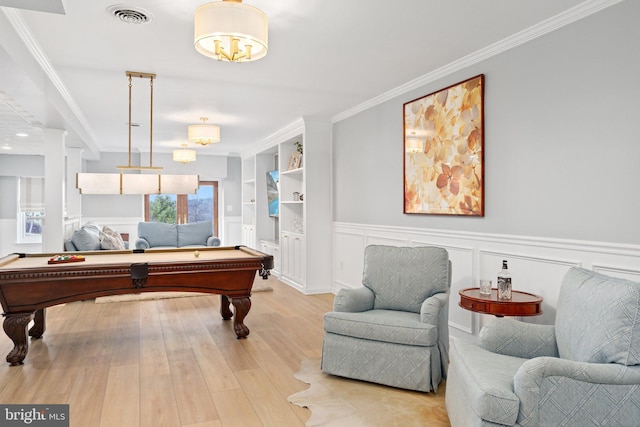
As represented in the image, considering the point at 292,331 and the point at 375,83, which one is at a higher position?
the point at 375,83

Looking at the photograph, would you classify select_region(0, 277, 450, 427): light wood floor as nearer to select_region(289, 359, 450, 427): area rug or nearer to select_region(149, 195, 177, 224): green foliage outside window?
select_region(289, 359, 450, 427): area rug

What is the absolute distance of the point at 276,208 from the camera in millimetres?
8086

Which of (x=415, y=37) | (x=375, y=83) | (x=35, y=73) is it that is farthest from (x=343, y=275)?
(x=35, y=73)

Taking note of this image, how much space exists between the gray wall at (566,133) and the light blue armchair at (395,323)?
734mm

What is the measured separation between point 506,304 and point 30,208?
378 inches

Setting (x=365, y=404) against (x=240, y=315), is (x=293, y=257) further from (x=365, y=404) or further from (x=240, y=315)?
(x=365, y=404)

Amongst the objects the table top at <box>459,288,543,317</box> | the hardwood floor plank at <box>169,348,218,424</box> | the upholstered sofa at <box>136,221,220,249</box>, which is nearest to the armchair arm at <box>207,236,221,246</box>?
the upholstered sofa at <box>136,221,220,249</box>

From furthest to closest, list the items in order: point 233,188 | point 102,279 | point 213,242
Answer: point 233,188, point 213,242, point 102,279

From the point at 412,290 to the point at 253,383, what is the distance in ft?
4.31

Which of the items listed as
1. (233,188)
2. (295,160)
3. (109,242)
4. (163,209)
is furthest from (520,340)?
(163,209)

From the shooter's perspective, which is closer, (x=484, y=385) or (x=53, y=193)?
(x=484, y=385)

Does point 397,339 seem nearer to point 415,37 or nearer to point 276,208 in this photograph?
point 415,37

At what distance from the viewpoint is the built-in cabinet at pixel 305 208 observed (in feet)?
20.0

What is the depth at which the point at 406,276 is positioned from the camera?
335cm
